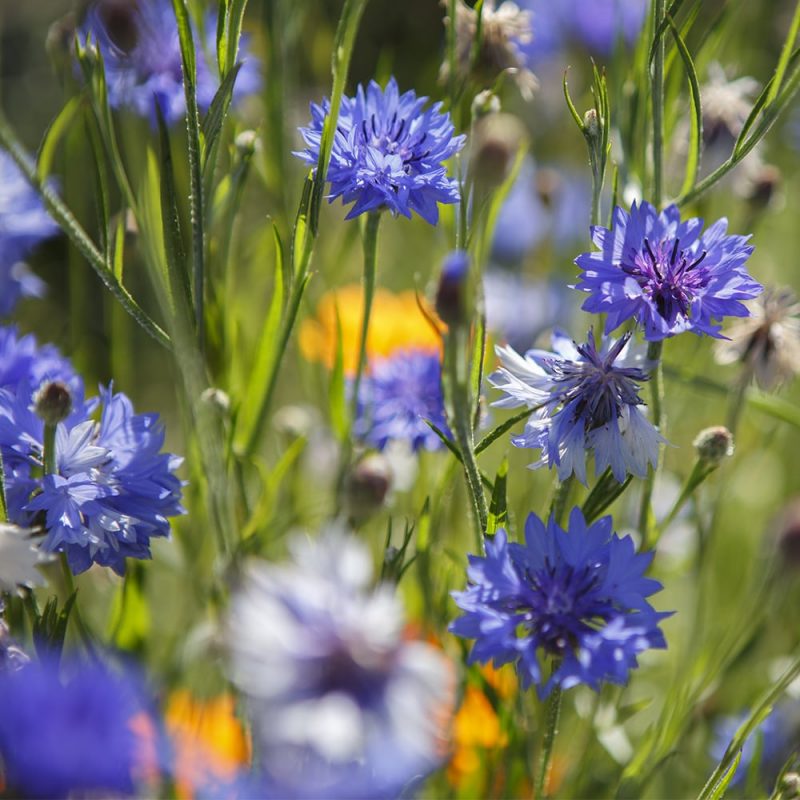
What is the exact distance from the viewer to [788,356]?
2.41 ft

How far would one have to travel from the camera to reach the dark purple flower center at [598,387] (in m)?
0.54

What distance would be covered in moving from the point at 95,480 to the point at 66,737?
0.75ft

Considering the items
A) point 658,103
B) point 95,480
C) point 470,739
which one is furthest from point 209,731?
point 658,103

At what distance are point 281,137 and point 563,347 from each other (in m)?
0.34

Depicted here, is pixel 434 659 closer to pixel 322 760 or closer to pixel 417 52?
pixel 322 760

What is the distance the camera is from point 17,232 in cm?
82

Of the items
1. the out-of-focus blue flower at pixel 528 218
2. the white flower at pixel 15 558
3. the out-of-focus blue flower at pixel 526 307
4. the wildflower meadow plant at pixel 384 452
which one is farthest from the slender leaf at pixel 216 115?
the out-of-focus blue flower at pixel 528 218

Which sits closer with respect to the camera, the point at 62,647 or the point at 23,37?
the point at 62,647

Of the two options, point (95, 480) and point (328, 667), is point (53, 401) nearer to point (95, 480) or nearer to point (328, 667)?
point (95, 480)

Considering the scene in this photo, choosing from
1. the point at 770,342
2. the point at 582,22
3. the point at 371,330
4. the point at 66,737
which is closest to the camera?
the point at 66,737

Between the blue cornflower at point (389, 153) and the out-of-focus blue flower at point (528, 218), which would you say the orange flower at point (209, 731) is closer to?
the blue cornflower at point (389, 153)

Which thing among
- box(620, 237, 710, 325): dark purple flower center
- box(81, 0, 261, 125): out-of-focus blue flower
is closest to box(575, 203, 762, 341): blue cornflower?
box(620, 237, 710, 325): dark purple flower center

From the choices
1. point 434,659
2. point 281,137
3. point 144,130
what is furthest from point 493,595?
point 144,130

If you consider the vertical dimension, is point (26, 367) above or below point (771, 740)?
above
